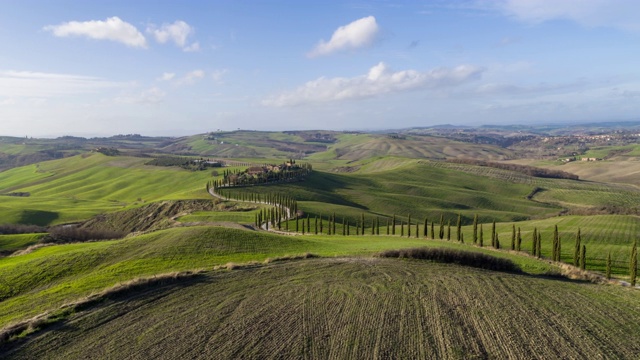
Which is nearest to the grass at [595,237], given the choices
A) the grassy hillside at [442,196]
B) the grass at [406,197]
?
the grassy hillside at [442,196]

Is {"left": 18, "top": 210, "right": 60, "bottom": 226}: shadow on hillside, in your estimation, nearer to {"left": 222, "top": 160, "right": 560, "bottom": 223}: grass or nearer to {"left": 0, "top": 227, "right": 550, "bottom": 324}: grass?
{"left": 222, "top": 160, "right": 560, "bottom": 223}: grass

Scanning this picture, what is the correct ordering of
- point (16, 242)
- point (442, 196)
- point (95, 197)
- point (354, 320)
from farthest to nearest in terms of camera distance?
point (95, 197) < point (442, 196) < point (16, 242) < point (354, 320)

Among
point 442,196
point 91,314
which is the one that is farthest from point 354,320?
point 442,196

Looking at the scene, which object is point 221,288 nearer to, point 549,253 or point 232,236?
point 232,236

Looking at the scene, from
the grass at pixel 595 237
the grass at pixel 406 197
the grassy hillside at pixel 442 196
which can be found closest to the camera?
the grass at pixel 595 237

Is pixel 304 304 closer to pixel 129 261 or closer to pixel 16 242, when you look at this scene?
pixel 129 261

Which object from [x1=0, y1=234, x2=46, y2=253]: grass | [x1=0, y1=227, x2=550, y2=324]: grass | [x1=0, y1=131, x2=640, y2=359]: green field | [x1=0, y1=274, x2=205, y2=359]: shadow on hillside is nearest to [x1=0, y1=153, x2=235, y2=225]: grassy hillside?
[x1=0, y1=234, x2=46, y2=253]: grass

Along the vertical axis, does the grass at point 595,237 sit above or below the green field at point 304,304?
below

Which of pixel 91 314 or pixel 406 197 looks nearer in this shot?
pixel 91 314

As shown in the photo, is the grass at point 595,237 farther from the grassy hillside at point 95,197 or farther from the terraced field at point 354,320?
the grassy hillside at point 95,197

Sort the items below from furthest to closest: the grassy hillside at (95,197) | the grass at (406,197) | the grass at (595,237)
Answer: the grassy hillside at (95,197), the grass at (406,197), the grass at (595,237)
